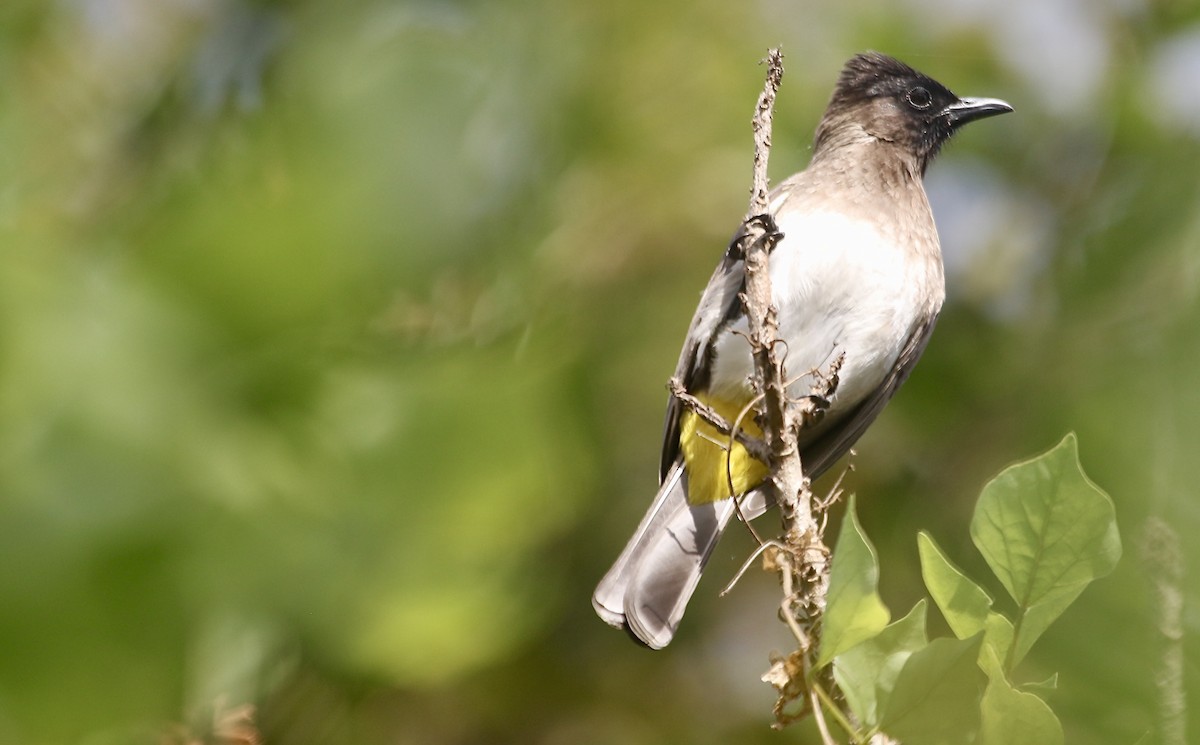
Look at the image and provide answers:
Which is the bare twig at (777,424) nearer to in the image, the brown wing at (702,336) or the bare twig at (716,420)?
the bare twig at (716,420)

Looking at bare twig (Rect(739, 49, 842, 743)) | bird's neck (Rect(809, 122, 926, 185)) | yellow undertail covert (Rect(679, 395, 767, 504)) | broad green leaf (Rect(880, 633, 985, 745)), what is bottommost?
broad green leaf (Rect(880, 633, 985, 745))

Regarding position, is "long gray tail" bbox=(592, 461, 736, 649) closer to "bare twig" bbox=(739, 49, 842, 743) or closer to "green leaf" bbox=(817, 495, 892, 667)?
"bare twig" bbox=(739, 49, 842, 743)

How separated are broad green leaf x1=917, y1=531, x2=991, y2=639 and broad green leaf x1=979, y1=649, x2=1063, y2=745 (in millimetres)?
77

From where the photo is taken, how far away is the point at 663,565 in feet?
7.90

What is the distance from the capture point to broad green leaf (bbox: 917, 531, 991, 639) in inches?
37.8

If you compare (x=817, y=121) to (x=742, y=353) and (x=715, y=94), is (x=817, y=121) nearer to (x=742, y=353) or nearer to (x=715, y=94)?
(x=715, y=94)

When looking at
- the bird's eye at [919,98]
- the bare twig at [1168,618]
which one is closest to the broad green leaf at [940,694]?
the bare twig at [1168,618]

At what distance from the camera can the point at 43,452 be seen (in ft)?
4.70

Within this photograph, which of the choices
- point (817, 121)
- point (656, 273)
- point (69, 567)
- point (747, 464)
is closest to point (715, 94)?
point (817, 121)

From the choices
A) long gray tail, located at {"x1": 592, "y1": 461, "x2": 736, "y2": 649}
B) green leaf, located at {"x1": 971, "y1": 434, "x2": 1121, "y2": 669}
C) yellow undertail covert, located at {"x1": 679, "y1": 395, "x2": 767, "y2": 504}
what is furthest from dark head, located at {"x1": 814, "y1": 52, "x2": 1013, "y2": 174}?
green leaf, located at {"x1": 971, "y1": 434, "x2": 1121, "y2": 669}

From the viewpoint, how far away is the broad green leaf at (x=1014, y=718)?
0.86 meters

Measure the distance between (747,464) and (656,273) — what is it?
579mm

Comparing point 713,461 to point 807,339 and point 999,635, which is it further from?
point 999,635

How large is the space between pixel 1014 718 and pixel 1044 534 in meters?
0.15
